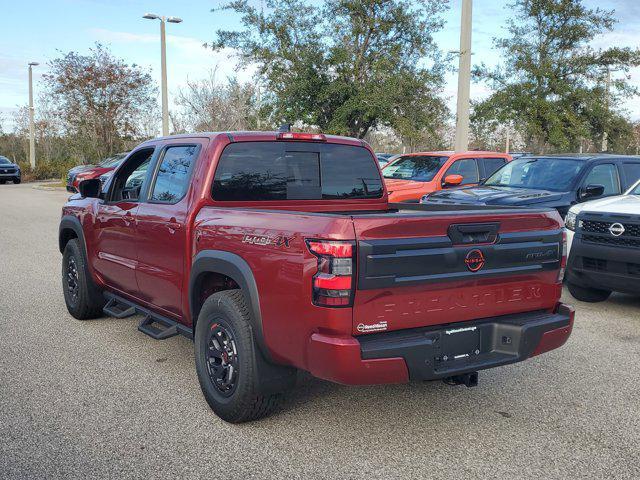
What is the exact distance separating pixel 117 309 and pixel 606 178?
6797mm

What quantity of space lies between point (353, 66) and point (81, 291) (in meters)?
13.0

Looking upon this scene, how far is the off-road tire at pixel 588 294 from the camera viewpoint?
24.8 feet

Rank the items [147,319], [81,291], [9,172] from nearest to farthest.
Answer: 1. [147,319]
2. [81,291]
3. [9,172]

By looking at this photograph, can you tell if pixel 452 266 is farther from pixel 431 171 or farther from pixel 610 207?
pixel 431 171

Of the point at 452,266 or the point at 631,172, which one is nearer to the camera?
the point at 452,266

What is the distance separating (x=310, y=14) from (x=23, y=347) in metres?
14.7

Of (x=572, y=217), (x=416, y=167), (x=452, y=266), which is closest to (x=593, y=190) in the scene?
(x=572, y=217)

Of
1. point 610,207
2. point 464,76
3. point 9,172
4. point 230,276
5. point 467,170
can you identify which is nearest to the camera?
point 230,276

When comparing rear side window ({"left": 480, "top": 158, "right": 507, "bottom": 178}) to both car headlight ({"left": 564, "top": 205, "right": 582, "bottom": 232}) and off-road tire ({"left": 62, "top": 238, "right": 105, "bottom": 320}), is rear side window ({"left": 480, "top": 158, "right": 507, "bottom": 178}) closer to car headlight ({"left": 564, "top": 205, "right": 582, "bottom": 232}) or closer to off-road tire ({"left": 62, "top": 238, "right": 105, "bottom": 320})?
car headlight ({"left": 564, "top": 205, "right": 582, "bottom": 232})

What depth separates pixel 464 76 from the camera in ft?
46.7

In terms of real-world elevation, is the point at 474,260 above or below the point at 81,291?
above

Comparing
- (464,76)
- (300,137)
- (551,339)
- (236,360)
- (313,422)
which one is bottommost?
(313,422)

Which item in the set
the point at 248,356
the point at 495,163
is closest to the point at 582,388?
the point at 248,356

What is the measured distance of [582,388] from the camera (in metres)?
4.72
